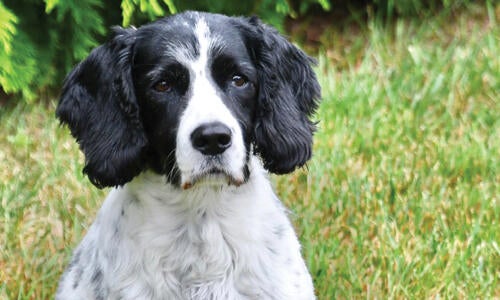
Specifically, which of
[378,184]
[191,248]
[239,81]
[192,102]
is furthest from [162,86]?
[378,184]

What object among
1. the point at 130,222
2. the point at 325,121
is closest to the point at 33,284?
the point at 130,222

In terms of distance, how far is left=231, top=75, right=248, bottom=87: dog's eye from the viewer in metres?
3.92

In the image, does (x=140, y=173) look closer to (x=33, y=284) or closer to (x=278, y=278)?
(x=278, y=278)

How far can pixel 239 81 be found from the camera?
3949 millimetres

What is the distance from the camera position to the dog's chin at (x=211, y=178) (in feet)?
12.4

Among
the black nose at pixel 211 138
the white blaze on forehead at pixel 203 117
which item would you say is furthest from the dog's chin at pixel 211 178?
the black nose at pixel 211 138

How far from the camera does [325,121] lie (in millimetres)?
6398

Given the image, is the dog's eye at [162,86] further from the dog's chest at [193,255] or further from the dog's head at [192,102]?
the dog's chest at [193,255]

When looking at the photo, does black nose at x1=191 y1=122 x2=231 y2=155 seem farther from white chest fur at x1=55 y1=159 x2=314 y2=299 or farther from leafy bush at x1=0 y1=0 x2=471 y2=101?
leafy bush at x1=0 y1=0 x2=471 y2=101

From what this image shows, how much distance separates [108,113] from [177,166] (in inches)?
17.4

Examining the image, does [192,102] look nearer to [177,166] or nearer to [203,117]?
[203,117]

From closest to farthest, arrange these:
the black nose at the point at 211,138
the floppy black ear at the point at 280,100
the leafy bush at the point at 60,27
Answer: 1. the black nose at the point at 211,138
2. the floppy black ear at the point at 280,100
3. the leafy bush at the point at 60,27

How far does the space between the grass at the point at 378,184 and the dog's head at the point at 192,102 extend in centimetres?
115

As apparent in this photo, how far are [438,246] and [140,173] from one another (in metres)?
1.84
